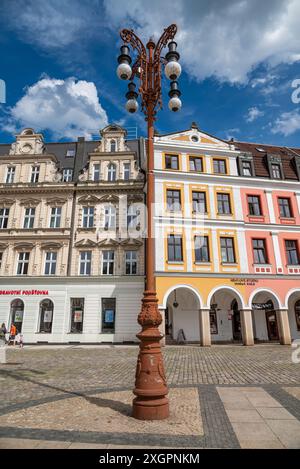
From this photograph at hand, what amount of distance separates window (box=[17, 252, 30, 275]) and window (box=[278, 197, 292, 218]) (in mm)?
20678

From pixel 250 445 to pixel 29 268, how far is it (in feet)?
70.9

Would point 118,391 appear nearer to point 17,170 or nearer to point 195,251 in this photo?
point 195,251

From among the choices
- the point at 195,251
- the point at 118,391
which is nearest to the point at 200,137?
the point at 195,251

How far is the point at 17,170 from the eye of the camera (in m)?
25.1

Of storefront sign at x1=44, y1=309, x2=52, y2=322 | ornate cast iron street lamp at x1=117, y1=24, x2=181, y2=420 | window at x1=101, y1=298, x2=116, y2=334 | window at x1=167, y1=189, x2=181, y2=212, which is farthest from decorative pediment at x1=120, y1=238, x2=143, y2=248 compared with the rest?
ornate cast iron street lamp at x1=117, y1=24, x2=181, y2=420

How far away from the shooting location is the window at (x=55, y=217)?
23692 millimetres

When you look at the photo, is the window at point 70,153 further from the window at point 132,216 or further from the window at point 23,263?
the window at point 23,263

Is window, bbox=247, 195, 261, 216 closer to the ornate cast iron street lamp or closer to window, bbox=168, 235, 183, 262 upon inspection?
window, bbox=168, 235, 183, 262

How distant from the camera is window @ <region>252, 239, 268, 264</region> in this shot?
21109mm

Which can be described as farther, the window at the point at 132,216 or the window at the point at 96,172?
the window at the point at 96,172

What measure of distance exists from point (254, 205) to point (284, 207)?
2596mm

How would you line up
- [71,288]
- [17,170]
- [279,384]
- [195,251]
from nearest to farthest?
[279,384] → [195,251] → [71,288] → [17,170]

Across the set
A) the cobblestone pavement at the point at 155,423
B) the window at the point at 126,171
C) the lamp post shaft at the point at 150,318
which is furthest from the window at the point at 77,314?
the lamp post shaft at the point at 150,318

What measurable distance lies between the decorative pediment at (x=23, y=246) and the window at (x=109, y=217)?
6237mm
